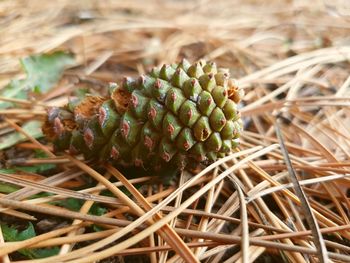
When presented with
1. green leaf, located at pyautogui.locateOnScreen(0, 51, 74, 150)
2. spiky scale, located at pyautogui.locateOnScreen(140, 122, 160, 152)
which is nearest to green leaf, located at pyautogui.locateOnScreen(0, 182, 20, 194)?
green leaf, located at pyautogui.locateOnScreen(0, 51, 74, 150)

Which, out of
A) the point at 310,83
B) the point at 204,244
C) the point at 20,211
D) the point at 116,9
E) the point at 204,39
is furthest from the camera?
the point at 116,9

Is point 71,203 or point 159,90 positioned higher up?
point 159,90

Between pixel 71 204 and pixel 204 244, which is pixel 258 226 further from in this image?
pixel 71 204

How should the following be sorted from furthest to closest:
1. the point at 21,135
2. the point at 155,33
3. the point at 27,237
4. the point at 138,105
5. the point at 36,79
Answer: the point at 155,33 → the point at 36,79 → the point at 21,135 → the point at 138,105 → the point at 27,237

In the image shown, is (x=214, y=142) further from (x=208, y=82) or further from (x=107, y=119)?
(x=107, y=119)

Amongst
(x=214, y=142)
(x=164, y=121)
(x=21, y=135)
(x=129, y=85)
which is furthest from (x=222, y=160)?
(x=21, y=135)

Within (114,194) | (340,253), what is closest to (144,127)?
(114,194)
